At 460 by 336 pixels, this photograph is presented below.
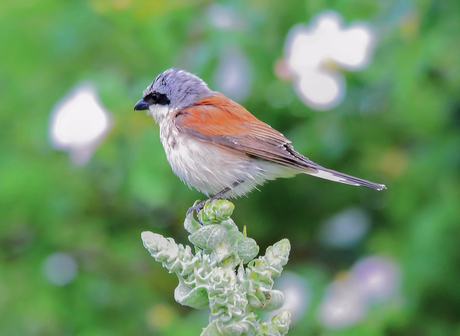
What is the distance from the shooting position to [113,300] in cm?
350

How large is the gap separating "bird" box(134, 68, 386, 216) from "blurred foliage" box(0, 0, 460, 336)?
27 cm

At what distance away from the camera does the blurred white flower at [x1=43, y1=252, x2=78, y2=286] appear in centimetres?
341

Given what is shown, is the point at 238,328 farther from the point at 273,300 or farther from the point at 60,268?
the point at 60,268

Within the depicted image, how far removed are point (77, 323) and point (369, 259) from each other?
1.66 metres

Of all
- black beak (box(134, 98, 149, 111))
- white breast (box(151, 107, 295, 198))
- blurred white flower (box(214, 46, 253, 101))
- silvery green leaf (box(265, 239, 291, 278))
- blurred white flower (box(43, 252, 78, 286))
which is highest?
silvery green leaf (box(265, 239, 291, 278))

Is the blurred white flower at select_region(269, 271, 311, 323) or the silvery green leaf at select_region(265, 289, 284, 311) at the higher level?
the silvery green leaf at select_region(265, 289, 284, 311)

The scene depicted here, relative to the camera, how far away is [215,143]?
2699 millimetres

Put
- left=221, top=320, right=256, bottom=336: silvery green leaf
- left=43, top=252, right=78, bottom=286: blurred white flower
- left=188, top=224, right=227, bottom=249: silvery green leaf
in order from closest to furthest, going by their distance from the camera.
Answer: left=221, top=320, right=256, bottom=336: silvery green leaf, left=188, top=224, right=227, bottom=249: silvery green leaf, left=43, top=252, right=78, bottom=286: blurred white flower

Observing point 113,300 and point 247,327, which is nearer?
point 247,327

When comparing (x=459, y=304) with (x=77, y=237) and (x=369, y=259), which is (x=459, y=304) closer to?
(x=369, y=259)

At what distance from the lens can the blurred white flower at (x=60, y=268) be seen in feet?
11.2

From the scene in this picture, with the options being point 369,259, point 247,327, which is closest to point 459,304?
point 369,259

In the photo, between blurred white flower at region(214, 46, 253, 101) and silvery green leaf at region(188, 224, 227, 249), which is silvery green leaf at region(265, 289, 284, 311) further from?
blurred white flower at region(214, 46, 253, 101)

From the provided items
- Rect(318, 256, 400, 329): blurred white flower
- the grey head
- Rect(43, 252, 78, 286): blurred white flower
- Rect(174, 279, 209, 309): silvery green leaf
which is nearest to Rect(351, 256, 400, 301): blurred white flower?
Rect(318, 256, 400, 329): blurred white flower
